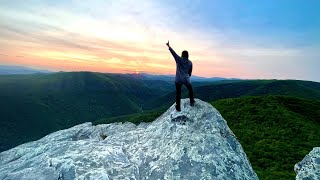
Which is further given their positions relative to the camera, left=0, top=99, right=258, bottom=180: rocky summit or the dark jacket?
the dark jacket

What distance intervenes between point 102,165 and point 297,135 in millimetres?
43259

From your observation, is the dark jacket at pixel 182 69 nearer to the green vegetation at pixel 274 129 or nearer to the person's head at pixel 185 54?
the person's head at pixel 185 54

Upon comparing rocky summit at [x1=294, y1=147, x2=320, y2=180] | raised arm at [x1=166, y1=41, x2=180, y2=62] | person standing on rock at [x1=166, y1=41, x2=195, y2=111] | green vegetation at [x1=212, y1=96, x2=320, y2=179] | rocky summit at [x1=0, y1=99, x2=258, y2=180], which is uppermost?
raised arm at [x1=166, y1=41, x2=180, y2=62]

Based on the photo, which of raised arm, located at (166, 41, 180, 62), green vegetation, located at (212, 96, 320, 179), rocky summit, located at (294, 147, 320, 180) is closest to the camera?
raised arm, located at (166, 41, 180, 62)

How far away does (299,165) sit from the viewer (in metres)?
19.8

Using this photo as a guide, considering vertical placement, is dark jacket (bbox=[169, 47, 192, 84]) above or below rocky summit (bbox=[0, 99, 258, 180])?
above

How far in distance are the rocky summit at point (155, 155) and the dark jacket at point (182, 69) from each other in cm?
187

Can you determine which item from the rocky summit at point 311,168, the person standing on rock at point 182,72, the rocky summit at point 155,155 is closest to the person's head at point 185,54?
the person standing on rock at point 182,72

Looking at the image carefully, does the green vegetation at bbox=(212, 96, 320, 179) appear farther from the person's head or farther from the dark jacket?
the person's head

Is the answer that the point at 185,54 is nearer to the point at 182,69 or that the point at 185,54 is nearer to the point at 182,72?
the point at 182,69

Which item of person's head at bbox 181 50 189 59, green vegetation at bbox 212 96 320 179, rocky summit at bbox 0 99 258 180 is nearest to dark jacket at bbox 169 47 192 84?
person's head at bbox 181 50 189 59

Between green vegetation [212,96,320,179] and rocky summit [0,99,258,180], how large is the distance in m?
18.3

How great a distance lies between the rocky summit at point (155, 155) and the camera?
14156 mm

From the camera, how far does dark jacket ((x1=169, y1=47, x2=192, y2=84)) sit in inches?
723
